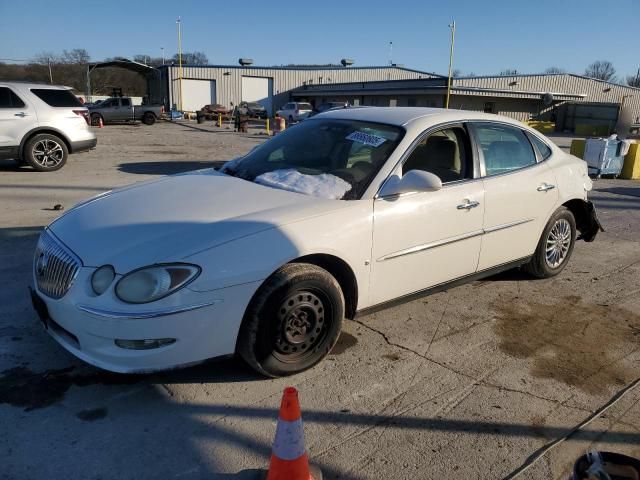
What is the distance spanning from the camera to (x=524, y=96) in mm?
45281

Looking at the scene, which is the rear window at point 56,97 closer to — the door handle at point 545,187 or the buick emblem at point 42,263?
the buick emblem at point 42,263

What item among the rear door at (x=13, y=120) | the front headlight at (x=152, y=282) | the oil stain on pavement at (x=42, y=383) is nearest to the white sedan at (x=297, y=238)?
the front headlight at (x=152, y=282)

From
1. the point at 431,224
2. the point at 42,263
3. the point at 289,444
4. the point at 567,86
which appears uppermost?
the point at 567,86

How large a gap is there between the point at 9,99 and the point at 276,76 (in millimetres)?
50371

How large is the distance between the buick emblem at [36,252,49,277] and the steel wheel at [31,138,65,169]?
8.65 meters

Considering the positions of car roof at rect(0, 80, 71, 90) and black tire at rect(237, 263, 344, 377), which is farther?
car roof at rect(0, 80, 71, 90)

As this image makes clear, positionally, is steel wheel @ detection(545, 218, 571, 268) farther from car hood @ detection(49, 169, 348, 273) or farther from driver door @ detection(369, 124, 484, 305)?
car hood @ detection(49, 169, 348, 273)

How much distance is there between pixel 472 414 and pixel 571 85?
54.0 meters

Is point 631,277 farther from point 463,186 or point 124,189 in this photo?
point 124,189

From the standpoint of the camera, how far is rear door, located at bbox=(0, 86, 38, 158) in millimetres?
10203

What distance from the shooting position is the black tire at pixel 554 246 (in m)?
4.80

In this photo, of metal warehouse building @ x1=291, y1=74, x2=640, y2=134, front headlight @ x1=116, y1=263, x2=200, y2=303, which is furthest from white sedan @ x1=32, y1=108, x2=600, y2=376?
metal warehouse building @ x1=291, y1=74, x2=640, y2=134

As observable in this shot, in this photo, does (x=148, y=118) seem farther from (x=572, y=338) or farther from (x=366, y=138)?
(x=572, y=338)

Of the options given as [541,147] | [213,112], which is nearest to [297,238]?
[541,147]
